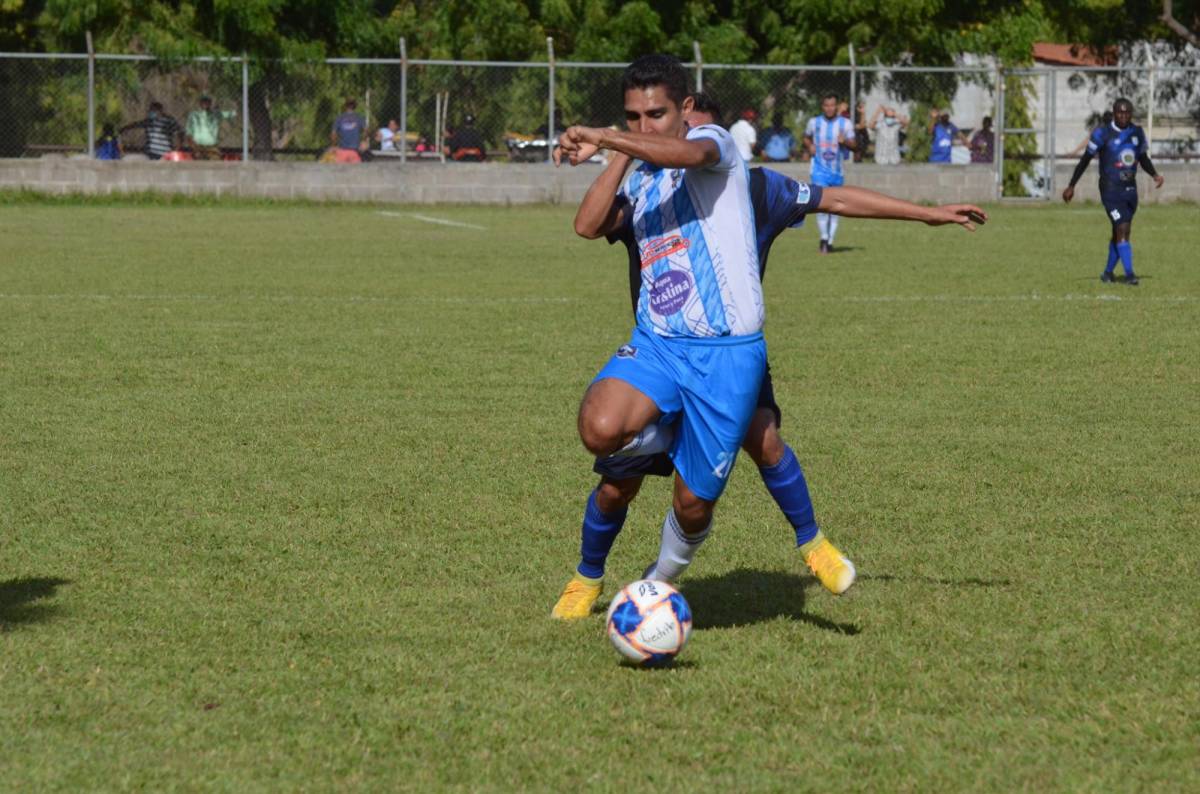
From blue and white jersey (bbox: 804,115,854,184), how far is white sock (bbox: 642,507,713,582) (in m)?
16.9

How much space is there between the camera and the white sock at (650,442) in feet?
17.5

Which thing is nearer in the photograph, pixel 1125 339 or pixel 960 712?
pixel 960 712

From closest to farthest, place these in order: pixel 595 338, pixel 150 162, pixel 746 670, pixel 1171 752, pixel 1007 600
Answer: pixel 1171 752, pixel 746 670, pixel 1007 600, pixel 595 338, pixel 150 162

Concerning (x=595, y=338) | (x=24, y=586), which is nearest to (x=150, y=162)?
(x=595, y=338)

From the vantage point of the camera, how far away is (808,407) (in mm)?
10188

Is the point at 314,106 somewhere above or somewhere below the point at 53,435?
above

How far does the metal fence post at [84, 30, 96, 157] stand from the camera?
29.9m

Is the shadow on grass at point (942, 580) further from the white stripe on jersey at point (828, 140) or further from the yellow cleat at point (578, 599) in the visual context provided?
the white stripe on jersey at point (828, 140)

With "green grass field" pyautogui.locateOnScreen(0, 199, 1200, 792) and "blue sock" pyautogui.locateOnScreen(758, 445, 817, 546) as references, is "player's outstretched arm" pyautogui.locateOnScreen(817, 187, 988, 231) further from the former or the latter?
"green grass field" pyautogui.locateOnScreen(0, 199, 1200, 792)

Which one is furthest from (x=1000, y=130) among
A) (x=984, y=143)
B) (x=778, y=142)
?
(x=778, y=142)

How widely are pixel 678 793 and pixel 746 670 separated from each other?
1.03 m

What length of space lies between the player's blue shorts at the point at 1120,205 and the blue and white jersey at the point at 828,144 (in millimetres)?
4596

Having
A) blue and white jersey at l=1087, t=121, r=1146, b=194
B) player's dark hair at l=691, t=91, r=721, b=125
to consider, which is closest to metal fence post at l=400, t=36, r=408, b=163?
blue and white jersey at l=1087, t=121, r=1146, b=194

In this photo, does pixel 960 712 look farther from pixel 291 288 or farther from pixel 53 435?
pixel 291 288
